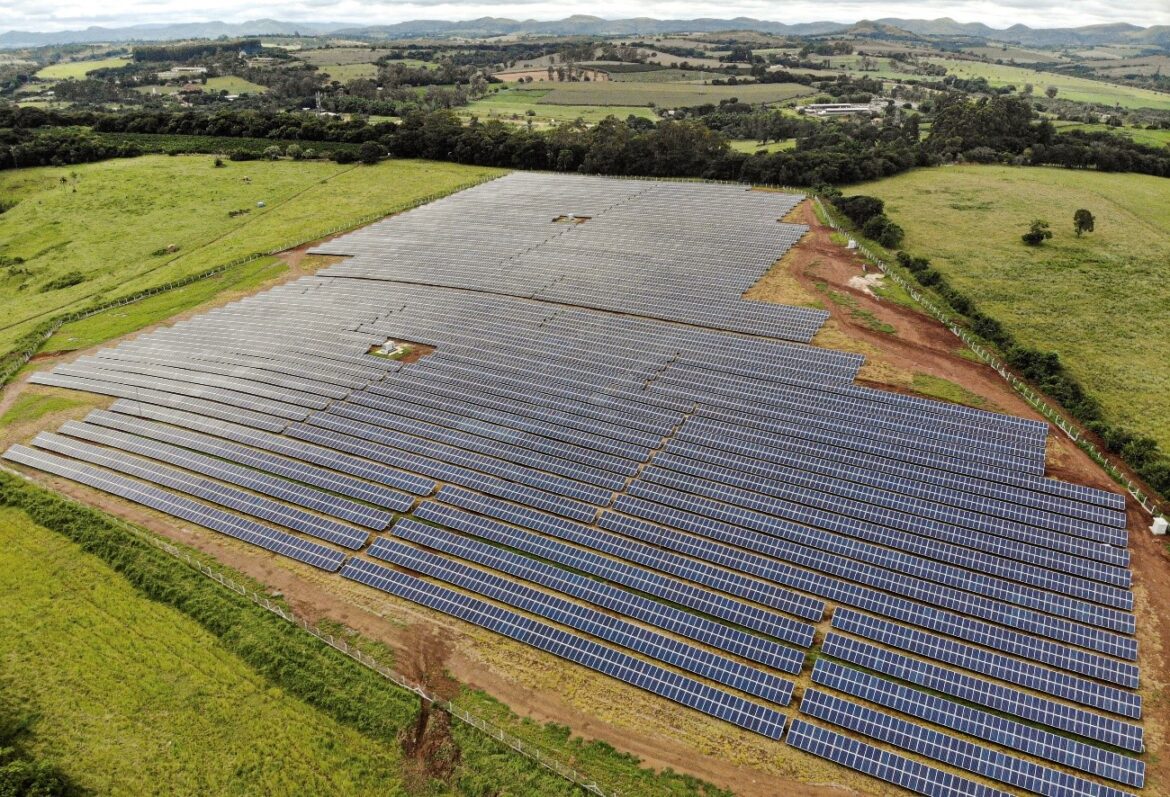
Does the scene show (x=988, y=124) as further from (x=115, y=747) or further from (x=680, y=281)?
(x=115, y=747)

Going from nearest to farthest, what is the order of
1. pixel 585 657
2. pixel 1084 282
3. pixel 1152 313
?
pixel 585 657 < pixel 1152 313 < pixel 1084 282

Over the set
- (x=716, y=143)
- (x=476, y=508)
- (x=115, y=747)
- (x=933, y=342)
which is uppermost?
(x=716, y=143)

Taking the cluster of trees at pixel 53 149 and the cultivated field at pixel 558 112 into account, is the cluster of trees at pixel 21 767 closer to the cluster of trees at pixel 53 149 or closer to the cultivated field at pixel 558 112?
the cluster of trees at pixel 53 149

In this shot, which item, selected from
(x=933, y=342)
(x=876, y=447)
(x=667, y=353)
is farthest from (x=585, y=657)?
(x=933, y=342)

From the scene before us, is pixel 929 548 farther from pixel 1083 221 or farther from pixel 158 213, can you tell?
pixel 158 213

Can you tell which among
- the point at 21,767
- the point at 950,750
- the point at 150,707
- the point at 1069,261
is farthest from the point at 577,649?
the point at 1069,261

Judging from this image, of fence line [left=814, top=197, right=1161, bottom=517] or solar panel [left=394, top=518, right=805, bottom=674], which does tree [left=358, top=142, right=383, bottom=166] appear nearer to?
fence line [left=814, top=197, right=1161, bottom=517]

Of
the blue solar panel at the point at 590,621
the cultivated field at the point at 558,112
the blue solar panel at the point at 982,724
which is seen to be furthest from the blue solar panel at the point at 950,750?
the cultivated field at the point at 558,112
